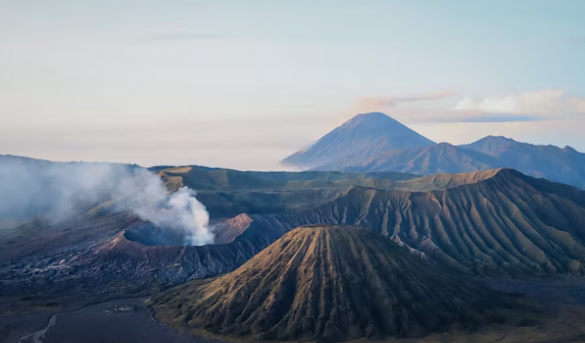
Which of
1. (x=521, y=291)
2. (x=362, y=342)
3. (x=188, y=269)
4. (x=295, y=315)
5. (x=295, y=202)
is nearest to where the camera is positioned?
(x=362, y=342)

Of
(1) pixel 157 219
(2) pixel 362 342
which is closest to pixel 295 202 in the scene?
(1) pixel 157 219

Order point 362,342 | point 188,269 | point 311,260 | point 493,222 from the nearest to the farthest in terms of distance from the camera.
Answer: point 362,342, point 311,260, point 188,269, point 493,222

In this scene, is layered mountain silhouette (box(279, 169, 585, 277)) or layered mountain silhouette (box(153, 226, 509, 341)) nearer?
layered mountain silhouette (box(153, 226, 509, 341))

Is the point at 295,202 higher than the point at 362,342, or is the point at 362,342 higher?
the point at 295,202

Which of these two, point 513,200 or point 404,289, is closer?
point 404,289

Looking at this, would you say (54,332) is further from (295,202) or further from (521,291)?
(295,202)

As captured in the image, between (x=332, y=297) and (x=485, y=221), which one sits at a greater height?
(x=485, y=221)

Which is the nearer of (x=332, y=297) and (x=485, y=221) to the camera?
(x=332, y=297)

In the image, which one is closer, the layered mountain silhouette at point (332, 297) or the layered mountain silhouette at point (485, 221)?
the layered mountain silhouette at point (332, 297)
